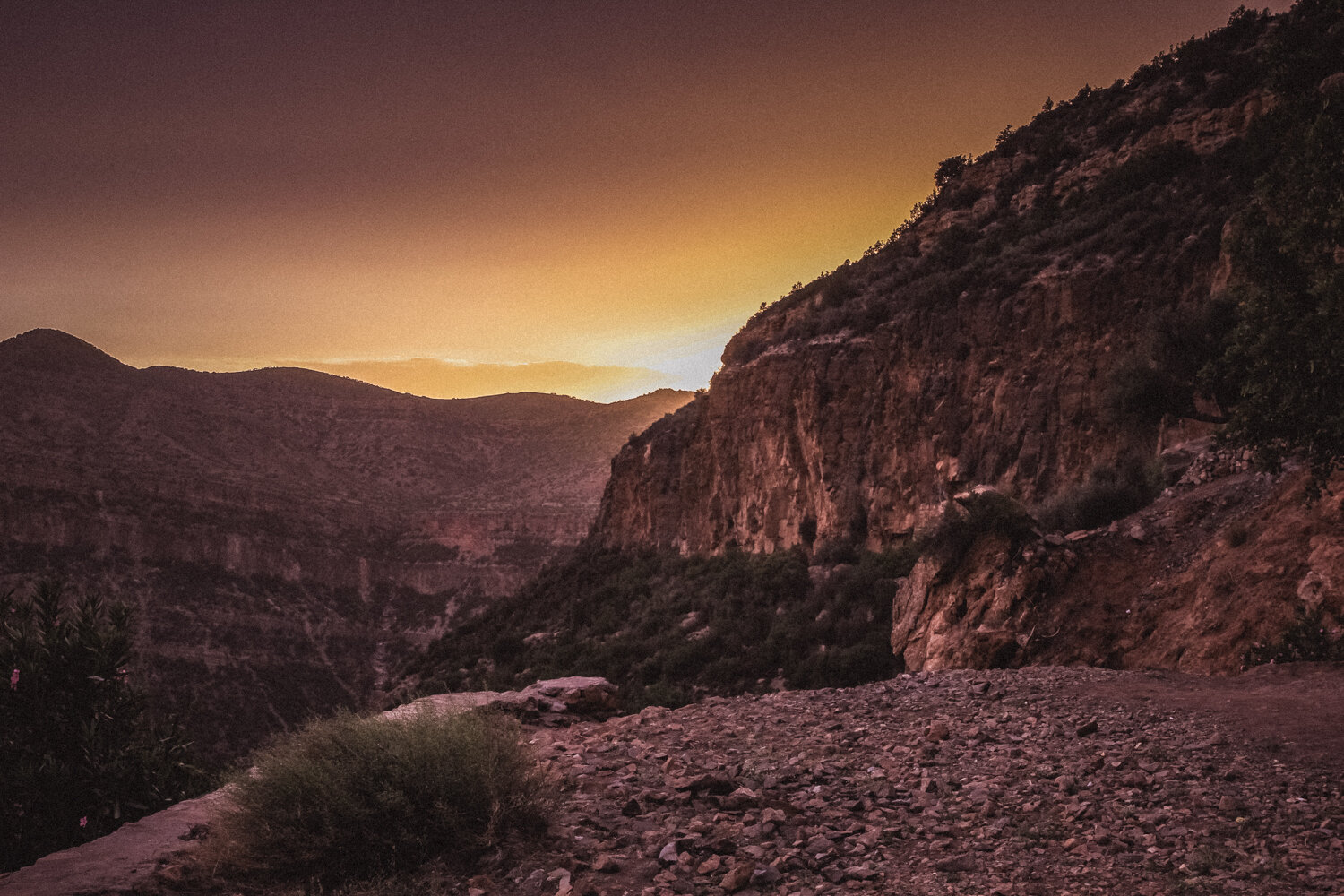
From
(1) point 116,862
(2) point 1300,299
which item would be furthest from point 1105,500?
(1) point 116,862

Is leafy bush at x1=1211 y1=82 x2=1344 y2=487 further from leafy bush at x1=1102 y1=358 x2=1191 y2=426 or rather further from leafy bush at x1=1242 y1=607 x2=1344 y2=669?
leafy bush at x1=1102 y1=358 x2=1191 y2=426

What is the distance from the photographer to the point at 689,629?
106 ft

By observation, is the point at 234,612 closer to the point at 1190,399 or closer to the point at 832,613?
the point at 832,613

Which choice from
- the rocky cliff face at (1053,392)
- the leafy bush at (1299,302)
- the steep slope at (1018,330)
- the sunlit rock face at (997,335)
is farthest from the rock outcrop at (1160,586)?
the sunlit rock face at (997,335)

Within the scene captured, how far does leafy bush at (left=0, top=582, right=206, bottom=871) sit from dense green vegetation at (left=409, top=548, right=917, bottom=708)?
5.89 meters

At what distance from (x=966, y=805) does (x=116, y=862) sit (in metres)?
5.30

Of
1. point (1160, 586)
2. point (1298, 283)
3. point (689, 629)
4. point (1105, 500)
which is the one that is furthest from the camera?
point (689, 629)

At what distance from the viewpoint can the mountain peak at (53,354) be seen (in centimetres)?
9119

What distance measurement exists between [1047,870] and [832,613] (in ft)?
71.4

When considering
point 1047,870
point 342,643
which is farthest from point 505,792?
point 342,643

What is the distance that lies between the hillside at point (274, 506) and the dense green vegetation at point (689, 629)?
13.9 meters

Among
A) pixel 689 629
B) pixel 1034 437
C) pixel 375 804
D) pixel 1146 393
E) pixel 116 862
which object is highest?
pixel 1146 393

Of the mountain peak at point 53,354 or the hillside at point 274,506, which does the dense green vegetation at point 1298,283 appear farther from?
the mountain peak at point 53,354

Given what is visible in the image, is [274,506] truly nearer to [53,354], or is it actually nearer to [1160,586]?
[53,354]
